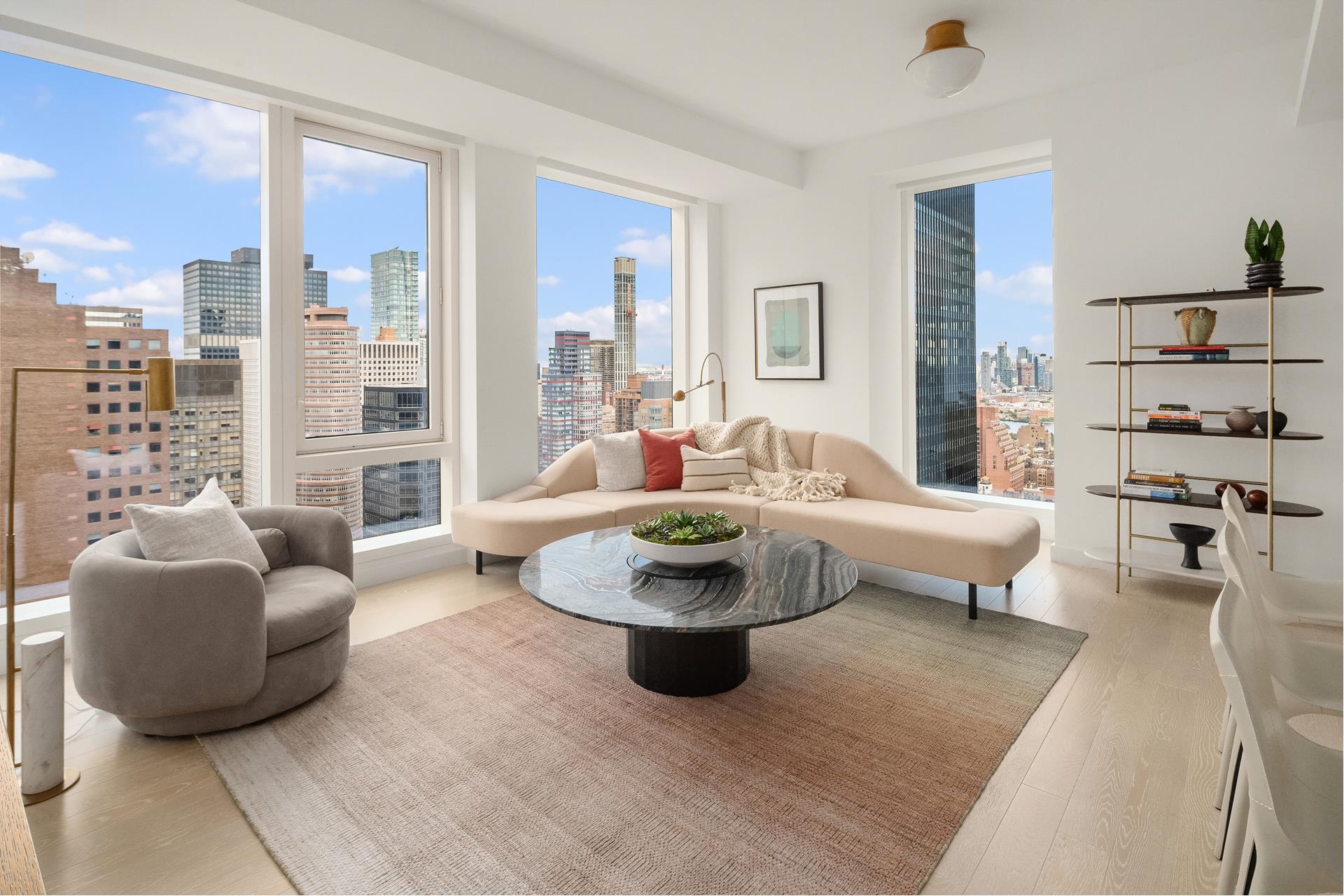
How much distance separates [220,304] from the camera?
3615 millimetres

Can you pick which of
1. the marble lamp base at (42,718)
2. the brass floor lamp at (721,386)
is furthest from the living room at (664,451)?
the brass floor lamp at (721,386)

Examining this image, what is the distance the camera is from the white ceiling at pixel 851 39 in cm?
326

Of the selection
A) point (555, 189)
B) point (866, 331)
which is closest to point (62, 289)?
point (555, 189)

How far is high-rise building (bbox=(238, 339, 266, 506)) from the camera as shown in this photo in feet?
12.3

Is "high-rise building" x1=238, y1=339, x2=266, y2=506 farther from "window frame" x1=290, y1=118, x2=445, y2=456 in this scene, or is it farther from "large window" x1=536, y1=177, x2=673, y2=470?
"large window" x1=536, y1=177, x2=673, y2=470

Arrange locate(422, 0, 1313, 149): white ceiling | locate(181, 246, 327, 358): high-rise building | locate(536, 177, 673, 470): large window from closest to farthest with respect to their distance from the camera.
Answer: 1. locate(422, 0, 1313, 149): white ceiling
2. locate(181, 246, 327, 358): high-rise building
3. locate(536, 177, 673, 470): large window

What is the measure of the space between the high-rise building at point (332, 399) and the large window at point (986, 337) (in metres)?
4.07

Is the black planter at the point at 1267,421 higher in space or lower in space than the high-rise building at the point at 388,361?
lower

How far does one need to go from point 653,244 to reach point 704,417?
1553 mm

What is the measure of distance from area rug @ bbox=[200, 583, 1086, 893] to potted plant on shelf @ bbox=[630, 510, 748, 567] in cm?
51

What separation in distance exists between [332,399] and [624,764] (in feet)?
9.57

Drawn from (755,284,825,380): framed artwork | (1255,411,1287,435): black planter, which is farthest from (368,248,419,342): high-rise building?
(1255,411,1287,435): black planter

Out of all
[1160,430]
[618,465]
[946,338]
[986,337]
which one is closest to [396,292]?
[618,465]

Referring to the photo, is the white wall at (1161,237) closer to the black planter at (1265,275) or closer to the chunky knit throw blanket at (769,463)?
the black planter at (1265,275)
